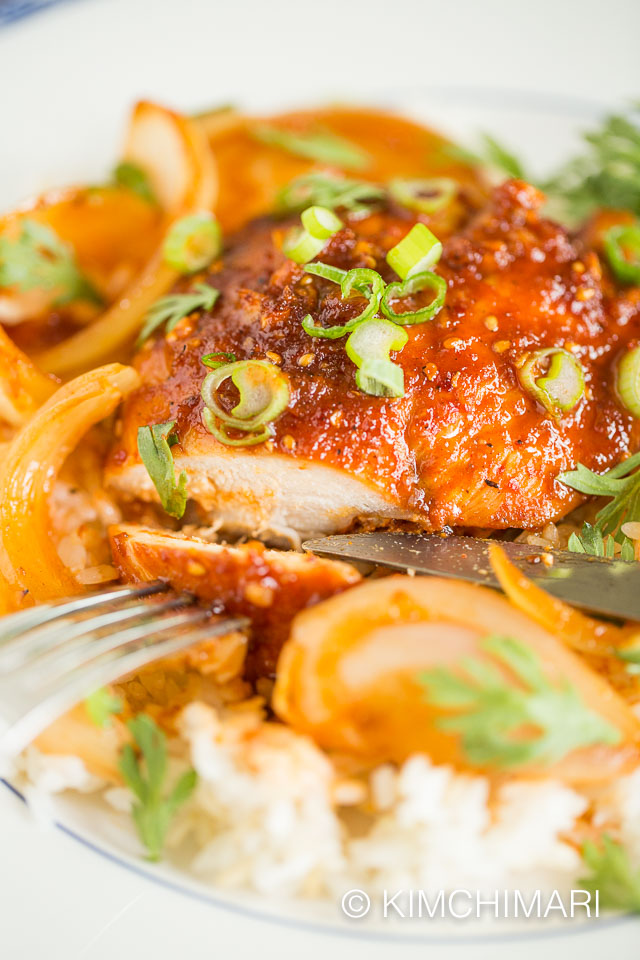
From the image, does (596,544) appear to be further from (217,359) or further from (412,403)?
(217,359)

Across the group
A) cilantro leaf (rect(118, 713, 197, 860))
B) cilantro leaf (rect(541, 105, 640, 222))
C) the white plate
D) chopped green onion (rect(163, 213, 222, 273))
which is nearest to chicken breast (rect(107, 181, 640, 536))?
chopped green onion (rect(163, 213, 222, 273))

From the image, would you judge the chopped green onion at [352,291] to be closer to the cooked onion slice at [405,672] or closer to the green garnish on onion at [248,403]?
the green garnish on onion at [248,403]

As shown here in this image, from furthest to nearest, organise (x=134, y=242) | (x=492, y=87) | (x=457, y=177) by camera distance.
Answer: (x=492, y=87) < (x=457, y=177) < (x=134, y=242)

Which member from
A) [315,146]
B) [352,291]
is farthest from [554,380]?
[315,146]

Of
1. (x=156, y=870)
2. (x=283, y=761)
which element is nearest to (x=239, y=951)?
(x=156, y=870)

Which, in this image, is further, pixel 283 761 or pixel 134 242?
pixel 134 242

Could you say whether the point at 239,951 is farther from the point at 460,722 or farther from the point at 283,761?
the point at 460,722

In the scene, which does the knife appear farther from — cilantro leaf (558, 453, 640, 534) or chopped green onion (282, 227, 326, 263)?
chopped green onion (282, 227, 326, 263)
